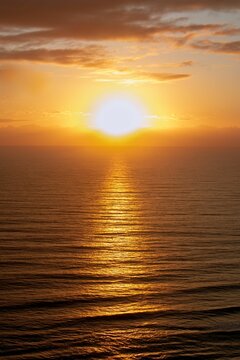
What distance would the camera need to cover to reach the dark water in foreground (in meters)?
36.8

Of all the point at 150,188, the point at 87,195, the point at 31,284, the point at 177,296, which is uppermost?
the point at 150,188

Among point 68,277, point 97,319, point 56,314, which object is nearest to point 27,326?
point 56,314

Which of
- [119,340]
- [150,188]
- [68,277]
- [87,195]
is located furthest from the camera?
[150,188]

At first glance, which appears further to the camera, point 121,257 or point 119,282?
point 121,257

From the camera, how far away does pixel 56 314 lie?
41781mm

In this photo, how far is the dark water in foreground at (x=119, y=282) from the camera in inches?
1447

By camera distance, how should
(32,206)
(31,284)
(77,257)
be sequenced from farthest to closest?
(32,206), (77,257), (31,284)

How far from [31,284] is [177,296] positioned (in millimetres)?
15047

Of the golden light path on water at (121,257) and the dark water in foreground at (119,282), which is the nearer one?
the dark water in foreground at (119,282)

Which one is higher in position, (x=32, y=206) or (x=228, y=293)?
(x=32, y=206)

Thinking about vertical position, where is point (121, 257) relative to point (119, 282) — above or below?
above

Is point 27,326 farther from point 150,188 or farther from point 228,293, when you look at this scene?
point 150,188

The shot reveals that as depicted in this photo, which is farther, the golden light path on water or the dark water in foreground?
the golden light path on water

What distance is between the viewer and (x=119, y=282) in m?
51.3
